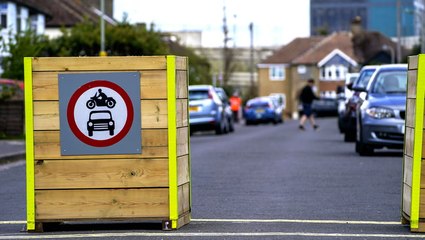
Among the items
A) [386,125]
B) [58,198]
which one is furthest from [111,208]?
[386,125]

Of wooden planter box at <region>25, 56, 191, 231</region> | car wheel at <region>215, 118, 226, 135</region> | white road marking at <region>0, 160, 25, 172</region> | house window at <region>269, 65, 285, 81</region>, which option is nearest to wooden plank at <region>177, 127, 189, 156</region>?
wooden planter box at <region>25, 56, 191, 231</region>

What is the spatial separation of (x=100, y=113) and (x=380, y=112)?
1122 centimetres

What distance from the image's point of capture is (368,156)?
20578 millimetres

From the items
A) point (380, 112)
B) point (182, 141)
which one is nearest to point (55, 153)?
point (182, 141)

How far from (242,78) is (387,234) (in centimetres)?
11464

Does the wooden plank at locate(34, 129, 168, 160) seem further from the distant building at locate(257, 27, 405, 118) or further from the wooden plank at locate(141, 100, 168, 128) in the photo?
the distant building at locate(257, 27, 405, 118)

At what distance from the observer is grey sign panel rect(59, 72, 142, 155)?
9172mm

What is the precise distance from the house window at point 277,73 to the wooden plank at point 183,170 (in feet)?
364

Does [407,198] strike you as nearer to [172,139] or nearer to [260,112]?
[172,139]

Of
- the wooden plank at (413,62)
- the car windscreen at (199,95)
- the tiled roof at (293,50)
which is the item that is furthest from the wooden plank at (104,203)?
the tiled roof at (293,50)

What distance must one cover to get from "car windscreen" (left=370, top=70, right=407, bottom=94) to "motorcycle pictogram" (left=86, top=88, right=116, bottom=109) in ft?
39.0

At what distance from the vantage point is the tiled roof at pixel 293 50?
4708 inches

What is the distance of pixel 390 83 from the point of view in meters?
20.7

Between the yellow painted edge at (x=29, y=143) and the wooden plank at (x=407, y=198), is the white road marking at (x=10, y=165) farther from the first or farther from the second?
the wooden plank at (x=407, y=198)
